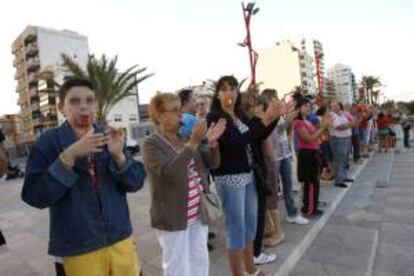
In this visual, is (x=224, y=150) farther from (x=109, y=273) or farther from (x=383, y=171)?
(x=383, y=171)

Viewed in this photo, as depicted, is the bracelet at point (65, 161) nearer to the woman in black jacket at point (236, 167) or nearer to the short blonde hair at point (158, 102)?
the short blonde hair at point (158, 102)

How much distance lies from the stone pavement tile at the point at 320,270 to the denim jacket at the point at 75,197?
2548 mm

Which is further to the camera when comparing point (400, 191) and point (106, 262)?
point (400, 191)

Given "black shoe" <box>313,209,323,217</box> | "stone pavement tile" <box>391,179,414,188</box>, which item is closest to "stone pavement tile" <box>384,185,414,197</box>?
"stone pavement tile" <box>391,179,414,188</box>

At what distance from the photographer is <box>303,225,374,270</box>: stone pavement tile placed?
4.40 m

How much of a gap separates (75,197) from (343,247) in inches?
145

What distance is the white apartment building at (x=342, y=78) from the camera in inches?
5595

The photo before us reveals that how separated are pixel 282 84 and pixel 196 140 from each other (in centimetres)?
9807

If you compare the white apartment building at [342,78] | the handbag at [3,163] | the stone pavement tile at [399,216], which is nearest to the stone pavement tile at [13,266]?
the handbag at [3,163]

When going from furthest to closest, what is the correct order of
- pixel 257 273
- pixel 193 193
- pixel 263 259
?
pixel 263 259 < pixel 257 273 < pixel 193 193

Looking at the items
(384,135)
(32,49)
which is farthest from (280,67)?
(384,135)

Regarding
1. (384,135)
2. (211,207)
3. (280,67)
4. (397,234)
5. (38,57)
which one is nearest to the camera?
(211,207)

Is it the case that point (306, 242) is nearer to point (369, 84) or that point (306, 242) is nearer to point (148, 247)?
point (148, 247)

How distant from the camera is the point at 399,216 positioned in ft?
20.4
